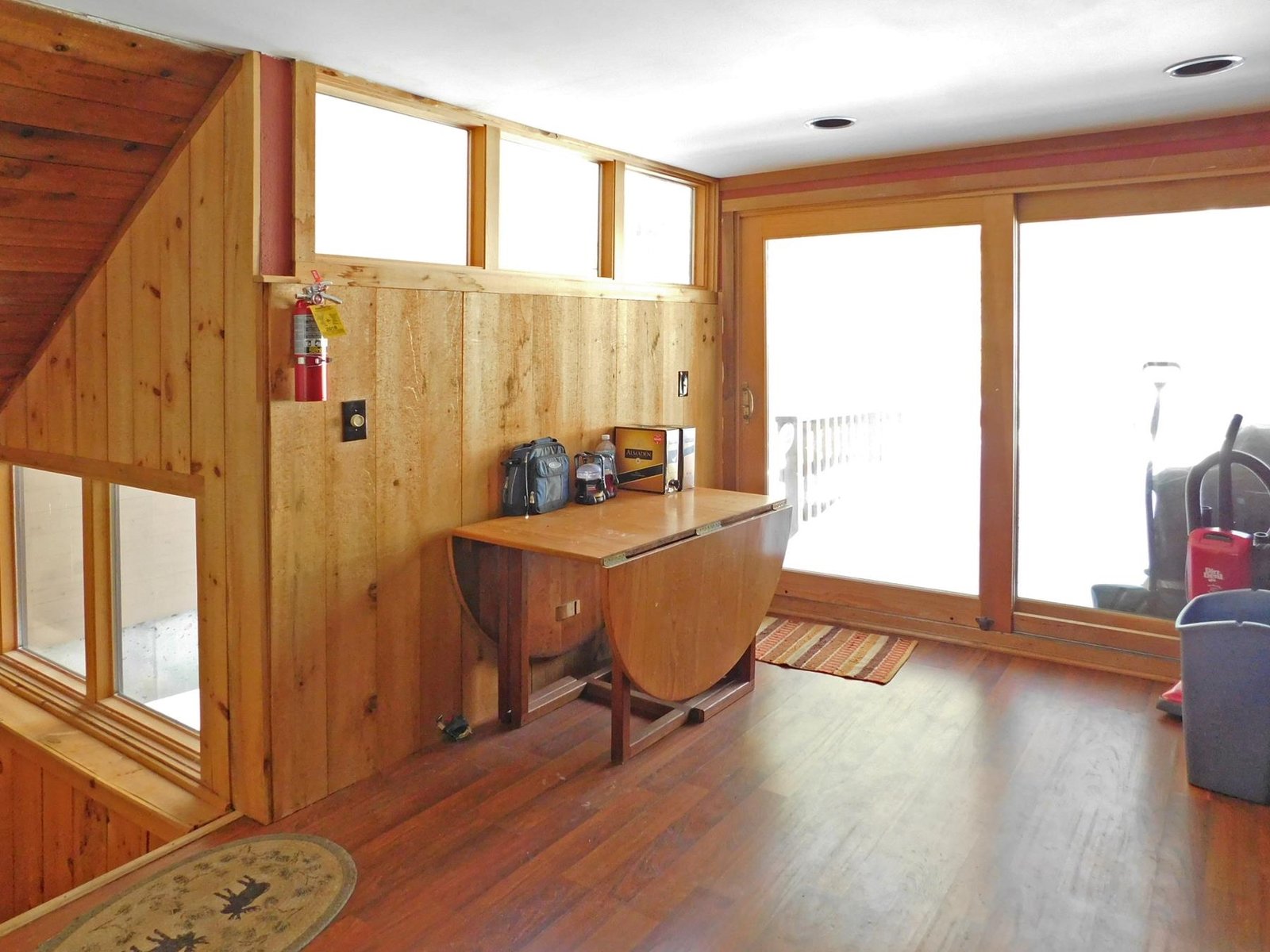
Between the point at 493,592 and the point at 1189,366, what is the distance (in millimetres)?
2651

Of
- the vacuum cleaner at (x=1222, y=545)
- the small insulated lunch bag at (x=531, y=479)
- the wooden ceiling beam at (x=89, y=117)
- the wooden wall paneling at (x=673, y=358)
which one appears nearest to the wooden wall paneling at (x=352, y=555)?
the small insulated lunch bag at (x=531, y=479)

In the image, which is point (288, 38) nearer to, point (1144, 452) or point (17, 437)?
point (17, 437)

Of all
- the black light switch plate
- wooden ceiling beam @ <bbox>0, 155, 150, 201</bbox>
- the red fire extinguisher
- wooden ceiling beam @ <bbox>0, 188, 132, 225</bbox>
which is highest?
wooden ceiling beam @ <bbox>0, 155, 150, 201</bbox>

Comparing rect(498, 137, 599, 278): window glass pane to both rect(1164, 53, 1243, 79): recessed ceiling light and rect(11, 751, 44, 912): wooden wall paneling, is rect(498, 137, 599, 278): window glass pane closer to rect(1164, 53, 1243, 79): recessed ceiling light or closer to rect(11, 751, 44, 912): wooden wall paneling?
rect(1164, 53, 1243, 79): recessed ceiling light

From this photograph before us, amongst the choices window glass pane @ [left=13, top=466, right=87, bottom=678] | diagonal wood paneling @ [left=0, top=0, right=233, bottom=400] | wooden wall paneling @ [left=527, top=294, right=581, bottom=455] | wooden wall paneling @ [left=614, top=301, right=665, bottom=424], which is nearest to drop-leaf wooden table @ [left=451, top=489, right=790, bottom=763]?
wooden wall paneling @ [left=527, top=294, right=581, bottom=455]

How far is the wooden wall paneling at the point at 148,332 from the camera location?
274cm

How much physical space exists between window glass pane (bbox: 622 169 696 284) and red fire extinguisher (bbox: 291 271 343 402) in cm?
157

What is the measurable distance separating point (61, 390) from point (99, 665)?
3.05 ft

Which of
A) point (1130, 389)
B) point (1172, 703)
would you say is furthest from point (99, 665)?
point (1130, 389)

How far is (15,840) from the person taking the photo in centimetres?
343

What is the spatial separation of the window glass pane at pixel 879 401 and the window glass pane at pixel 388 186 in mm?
1760

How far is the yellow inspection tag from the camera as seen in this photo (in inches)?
98.4

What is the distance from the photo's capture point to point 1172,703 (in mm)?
3199

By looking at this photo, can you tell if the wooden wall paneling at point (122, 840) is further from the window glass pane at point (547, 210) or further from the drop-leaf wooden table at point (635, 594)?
the window glass pane at point (547, 210)
